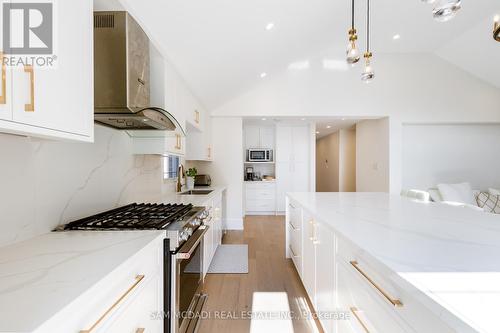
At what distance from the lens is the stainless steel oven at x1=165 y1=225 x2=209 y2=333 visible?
1214mm

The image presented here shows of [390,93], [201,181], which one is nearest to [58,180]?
[201,181]

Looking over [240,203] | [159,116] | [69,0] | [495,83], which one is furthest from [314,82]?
[69,0]

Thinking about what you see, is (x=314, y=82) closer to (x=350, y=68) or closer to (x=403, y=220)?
(x=350, y=68)

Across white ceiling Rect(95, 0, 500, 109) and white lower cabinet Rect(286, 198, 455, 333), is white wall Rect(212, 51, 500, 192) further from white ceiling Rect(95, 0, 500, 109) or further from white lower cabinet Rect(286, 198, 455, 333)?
white lower cabinet Rect(286, 198, 455, 333)

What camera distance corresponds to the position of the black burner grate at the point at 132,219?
121 centimetres

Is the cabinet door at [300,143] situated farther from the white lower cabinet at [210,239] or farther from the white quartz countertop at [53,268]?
the white quartz countertop at [53,268]

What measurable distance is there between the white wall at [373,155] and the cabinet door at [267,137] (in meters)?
2.22

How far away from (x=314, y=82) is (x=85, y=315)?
16.0 ft

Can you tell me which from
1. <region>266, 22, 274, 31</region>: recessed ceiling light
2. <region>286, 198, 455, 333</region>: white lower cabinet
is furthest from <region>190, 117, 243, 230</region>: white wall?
<region>286, 198, 455, 333</region>: white lower cabinet

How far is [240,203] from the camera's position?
15.3 feet

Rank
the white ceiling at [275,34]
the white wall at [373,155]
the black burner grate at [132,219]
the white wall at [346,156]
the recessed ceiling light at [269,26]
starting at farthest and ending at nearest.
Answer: the white wall at [346,156] → the white wall at [373,155] → the recessed ceiling light at [269,26] → the white ceiling at [275,34] → the black burner grate at [132,219]

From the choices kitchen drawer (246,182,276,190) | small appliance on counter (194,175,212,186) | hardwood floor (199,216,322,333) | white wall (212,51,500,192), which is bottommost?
hardwood floor (199,216,322,333)

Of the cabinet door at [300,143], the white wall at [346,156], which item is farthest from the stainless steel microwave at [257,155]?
the white wall at [346,156]

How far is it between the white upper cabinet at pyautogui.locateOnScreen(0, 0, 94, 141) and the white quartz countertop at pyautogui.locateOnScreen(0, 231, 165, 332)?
438 millimetres
